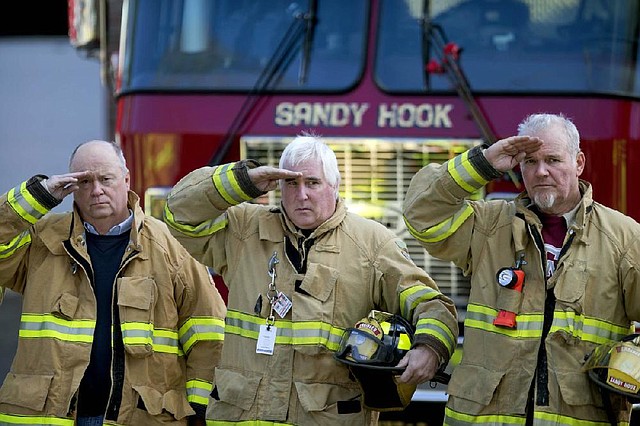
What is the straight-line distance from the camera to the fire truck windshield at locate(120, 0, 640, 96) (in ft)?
20.2

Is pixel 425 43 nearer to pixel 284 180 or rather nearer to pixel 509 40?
pixel 509 40

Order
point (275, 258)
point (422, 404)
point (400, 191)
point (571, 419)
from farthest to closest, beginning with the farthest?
point (400, 191) → point (422, 404) → point (275, 258) → point (571, 419)

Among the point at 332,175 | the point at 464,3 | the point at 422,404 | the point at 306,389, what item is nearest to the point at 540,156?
the point at 332,175

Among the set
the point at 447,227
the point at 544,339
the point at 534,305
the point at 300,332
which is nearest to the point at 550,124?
the point at 447,227

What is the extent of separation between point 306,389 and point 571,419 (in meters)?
0.83

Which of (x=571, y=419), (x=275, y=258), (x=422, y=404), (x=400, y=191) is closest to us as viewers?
(x=571, y=419)

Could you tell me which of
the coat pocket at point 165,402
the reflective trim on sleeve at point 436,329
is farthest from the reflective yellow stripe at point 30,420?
the reflective trim on sleeve at point 436,329

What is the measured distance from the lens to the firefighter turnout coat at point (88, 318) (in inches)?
169

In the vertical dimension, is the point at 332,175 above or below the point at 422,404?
above

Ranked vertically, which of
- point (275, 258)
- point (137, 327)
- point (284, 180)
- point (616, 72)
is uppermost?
point (616, 72)

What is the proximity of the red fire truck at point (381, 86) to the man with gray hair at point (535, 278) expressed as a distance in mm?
1879

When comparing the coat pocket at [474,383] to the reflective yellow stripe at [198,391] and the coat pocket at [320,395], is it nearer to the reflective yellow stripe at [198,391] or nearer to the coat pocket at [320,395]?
the coat pocket at [320,395]

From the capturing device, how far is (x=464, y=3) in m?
6.26

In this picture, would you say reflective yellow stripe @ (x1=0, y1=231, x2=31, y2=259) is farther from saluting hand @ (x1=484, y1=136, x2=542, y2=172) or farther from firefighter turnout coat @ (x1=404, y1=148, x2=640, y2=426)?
saluting hand @ (x1=484, y1=136, x2=542, y2=172)
